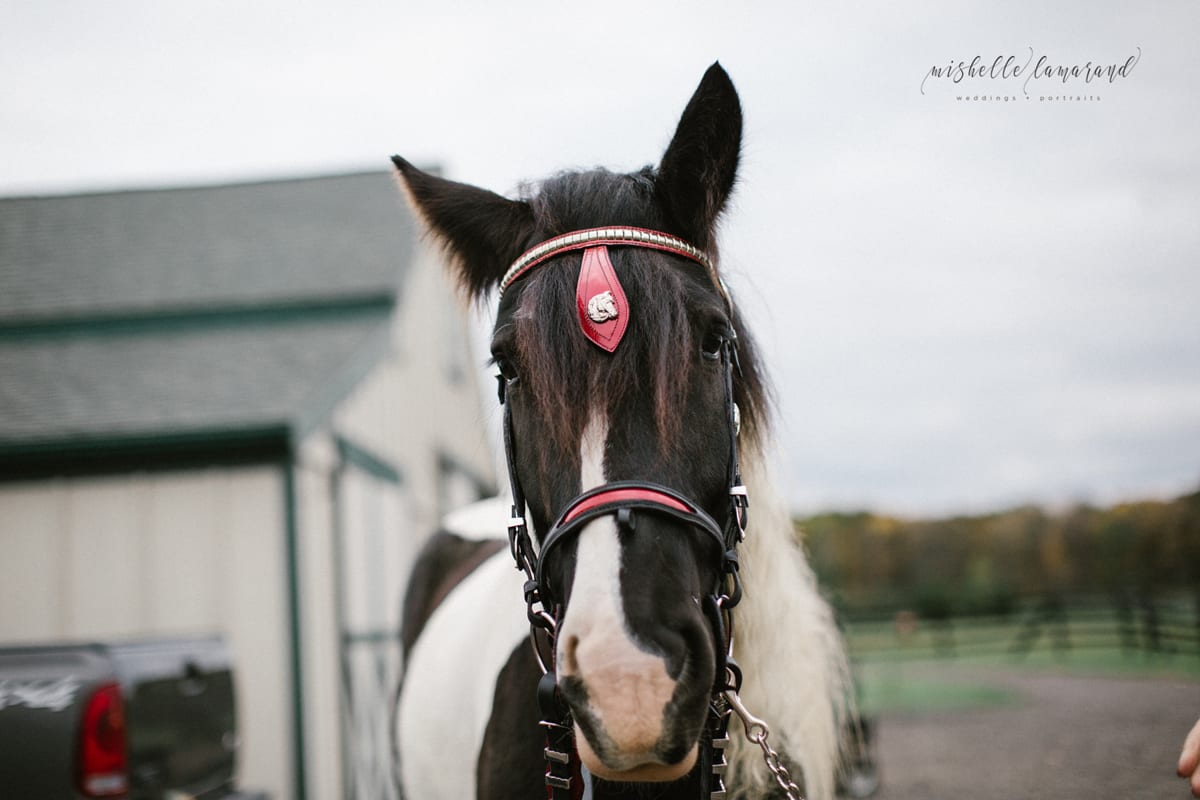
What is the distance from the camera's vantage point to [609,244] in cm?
180

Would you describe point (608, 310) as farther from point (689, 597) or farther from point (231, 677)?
point (231, 677)

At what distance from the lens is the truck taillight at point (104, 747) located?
3.13 metres

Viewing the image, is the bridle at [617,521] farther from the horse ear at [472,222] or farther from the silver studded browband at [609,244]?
the horse ear at [472,222]

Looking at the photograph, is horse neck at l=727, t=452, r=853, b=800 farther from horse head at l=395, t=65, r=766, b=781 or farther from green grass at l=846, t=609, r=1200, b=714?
green grass at l=846, t=609, r=1200, b=714

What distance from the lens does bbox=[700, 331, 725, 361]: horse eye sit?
68.4 inches

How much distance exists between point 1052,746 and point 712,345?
8.44 metres

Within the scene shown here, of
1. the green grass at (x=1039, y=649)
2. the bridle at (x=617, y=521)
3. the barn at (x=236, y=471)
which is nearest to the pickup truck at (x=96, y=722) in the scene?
the barn at (x=236, y=471)

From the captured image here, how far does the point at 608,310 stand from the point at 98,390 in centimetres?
632

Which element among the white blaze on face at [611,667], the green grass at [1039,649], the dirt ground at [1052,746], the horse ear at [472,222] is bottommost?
the green grass at [1039,649]

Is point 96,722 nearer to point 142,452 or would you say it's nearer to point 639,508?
point 639,508

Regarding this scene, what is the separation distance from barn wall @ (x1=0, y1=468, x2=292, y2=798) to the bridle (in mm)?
4624

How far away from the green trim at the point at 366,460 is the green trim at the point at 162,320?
56.2 inches

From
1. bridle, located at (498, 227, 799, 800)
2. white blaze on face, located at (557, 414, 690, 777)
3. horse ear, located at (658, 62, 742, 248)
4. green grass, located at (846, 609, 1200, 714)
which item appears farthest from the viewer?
green grass, located at (846, 609, 1200, 714)

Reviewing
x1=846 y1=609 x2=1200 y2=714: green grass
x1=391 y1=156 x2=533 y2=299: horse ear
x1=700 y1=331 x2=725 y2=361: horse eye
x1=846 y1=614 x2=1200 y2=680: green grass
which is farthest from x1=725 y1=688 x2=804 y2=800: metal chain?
x1=846 y1=614 x2=1200 y2=680: green grass
